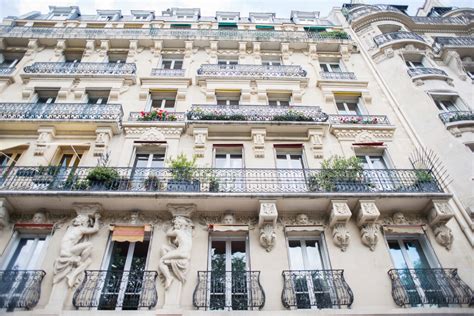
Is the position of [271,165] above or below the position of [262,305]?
above

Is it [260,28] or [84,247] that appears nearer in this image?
[84,247]

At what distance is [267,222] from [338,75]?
8128 millimetres

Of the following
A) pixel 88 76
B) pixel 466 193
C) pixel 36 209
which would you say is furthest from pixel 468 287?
pixel 88 76

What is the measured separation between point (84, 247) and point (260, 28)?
13.6m

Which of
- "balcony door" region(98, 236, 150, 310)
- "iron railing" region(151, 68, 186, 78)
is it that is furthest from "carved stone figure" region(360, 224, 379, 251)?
"iron railing" region(151, 68, 186, 78)

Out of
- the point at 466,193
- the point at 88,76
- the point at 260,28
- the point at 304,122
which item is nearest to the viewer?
the point at 466,193

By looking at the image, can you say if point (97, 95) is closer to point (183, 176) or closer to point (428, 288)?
point (183, 176)

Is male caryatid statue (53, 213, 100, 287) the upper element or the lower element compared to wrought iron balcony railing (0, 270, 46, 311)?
upper

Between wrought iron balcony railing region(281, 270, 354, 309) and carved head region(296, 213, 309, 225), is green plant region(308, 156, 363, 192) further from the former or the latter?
wrought iron balcony railing region(281, 270, 354, 309)

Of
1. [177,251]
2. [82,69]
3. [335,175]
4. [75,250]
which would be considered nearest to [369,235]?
[335,175]

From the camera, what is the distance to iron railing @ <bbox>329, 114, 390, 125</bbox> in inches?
427

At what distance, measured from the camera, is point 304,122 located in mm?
10266

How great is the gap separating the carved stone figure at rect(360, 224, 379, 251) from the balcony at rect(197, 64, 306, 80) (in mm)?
6880

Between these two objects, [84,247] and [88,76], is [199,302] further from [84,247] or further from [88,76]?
[88,76]
